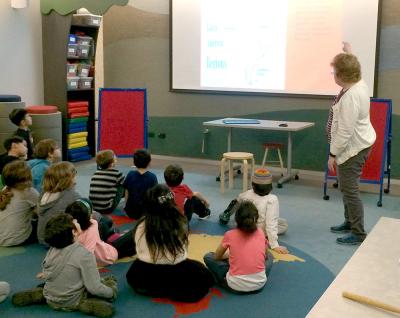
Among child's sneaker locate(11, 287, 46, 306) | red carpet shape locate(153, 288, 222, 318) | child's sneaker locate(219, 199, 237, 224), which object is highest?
child's sneaker locate(219, 199, 237, 224)

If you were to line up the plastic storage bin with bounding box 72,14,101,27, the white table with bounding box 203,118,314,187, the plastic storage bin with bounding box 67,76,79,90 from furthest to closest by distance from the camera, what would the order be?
the plastic storage bin with bounding box 67,76,79,90 → the plastic storage bin with bounding box 72,14,101,27 → the white table with bounding box 203,118,314,187

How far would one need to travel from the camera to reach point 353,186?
3.87 m

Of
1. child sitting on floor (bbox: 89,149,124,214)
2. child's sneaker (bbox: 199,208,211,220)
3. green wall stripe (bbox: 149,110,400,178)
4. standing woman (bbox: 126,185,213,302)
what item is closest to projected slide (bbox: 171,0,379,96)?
green wall stripe (bbox: 149,110,400,178)

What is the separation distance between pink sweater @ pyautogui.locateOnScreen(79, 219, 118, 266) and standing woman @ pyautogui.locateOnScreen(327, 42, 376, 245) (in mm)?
1621

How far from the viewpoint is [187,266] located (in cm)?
292

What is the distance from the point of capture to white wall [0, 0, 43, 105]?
6.48 m

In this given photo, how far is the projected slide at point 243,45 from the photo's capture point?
20.4 feet

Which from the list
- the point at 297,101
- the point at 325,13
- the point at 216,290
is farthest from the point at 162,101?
the point at 216,290

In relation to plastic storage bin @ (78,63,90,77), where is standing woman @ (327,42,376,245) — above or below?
below

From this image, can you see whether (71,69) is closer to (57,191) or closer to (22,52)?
(22,52)

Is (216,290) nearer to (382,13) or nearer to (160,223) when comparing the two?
(160,223)

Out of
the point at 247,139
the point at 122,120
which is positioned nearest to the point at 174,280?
the point at 122,120

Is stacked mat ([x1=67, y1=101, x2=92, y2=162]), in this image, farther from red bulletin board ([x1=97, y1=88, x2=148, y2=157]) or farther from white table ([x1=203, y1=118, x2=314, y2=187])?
white table ([x1=203, y1=118, x2=314, y2=187])

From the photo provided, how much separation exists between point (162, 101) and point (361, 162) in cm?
373
